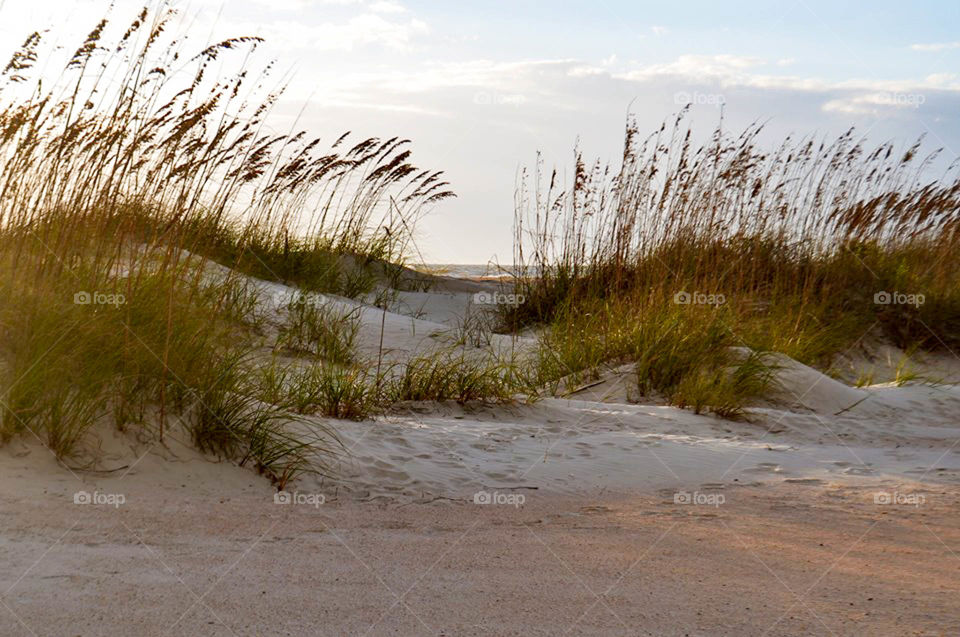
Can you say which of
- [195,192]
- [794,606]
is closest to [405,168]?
[195,192]

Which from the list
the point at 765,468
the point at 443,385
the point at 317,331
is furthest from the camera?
the point at 317,331

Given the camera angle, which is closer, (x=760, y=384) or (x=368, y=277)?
(x=760, y=384)

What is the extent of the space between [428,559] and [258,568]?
20.7 inches

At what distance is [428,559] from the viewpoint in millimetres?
3043

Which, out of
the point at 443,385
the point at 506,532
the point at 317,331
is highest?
the point at 317,331

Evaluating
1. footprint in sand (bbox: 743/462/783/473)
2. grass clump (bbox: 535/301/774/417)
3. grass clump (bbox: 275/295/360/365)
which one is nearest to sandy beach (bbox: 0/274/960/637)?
footprint in sand (bbox: 743/462/783/473)

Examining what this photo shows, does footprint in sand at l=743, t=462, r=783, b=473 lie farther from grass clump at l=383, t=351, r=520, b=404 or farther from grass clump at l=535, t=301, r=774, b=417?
grass clump at l=383, t=351, r=520, b=404

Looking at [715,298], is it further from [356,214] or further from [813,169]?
[356,214]

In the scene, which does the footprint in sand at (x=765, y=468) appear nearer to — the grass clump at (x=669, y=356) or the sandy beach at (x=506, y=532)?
the sandy beach at (x=506, y=532)

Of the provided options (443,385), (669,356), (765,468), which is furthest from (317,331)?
(765,468)

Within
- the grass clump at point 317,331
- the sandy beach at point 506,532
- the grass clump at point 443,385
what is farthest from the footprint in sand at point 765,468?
the grass clump at point 317,331

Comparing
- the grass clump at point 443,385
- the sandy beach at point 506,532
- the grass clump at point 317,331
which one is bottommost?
the sandy beach at point 506,532

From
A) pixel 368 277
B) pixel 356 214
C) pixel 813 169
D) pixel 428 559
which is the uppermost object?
pixel 813 169

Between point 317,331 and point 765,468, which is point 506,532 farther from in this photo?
point 317,331
